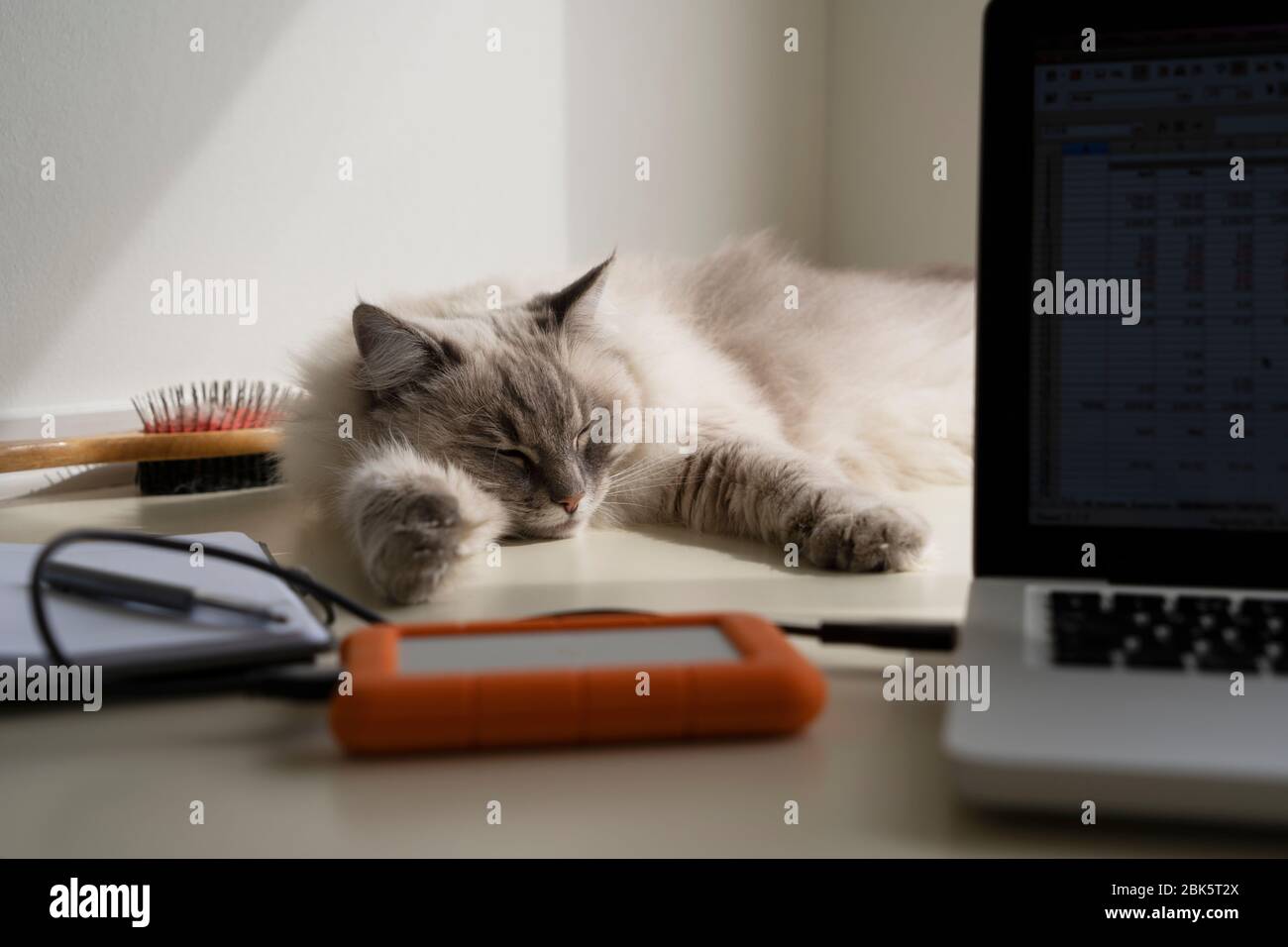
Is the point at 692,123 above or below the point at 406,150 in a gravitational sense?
above

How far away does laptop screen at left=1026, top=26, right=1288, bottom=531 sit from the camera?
822mm

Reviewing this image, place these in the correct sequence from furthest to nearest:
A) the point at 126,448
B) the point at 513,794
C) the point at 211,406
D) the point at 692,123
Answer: the point at 692,123 < the point at 211,406 < the point at 126,448 < the point at 513,794

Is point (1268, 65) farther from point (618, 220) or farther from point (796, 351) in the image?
point (618, 220)

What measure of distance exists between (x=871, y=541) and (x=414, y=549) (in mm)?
468

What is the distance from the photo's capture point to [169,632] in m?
0.81

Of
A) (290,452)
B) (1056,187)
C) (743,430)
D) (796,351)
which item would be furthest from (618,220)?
(1056,187)

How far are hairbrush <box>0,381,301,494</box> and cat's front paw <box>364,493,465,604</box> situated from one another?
546 mm

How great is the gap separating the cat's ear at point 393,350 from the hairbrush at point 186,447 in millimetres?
261

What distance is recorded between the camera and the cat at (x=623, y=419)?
4.03 ft

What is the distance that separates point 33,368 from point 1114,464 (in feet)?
5.24

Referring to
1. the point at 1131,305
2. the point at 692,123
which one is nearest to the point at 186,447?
the point at 1131,305

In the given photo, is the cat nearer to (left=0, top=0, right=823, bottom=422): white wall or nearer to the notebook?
the notebook

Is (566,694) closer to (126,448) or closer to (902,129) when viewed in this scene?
(126,448)

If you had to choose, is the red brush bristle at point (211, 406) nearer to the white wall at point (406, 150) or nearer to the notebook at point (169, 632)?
the white wall at point (406, 150)
